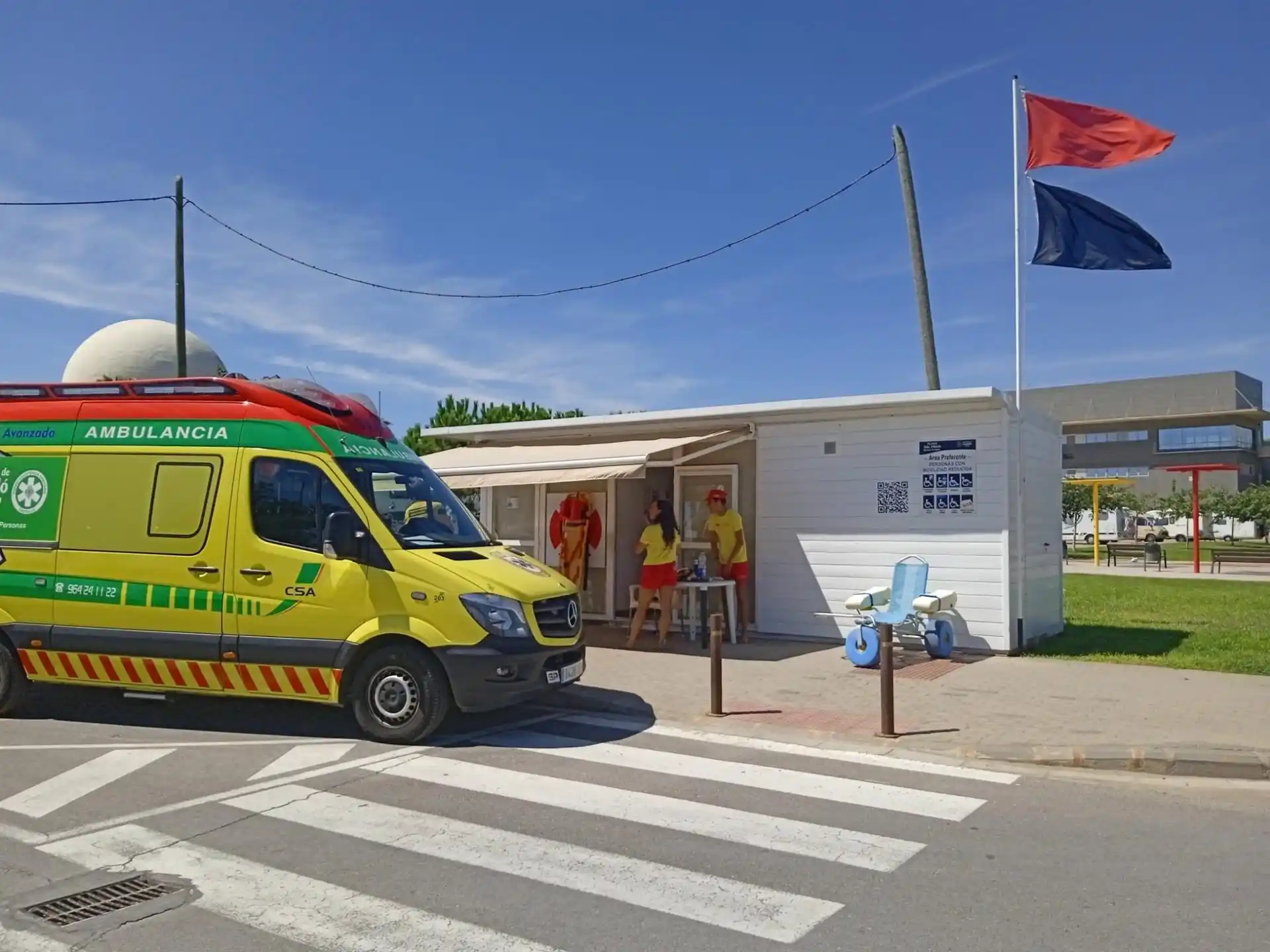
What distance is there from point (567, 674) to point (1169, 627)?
11009 millimetres

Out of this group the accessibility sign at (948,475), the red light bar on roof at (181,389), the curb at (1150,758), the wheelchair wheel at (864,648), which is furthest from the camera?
the accessibility sign at (948,475)

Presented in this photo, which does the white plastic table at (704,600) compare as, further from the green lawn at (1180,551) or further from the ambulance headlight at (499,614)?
the green lawn at (1180,551)

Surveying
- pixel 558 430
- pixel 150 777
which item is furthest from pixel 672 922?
pixel 558 430

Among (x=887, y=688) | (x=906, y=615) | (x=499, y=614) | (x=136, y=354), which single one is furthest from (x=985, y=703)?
(x=136, y=354)

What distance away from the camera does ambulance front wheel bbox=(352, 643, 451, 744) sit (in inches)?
315

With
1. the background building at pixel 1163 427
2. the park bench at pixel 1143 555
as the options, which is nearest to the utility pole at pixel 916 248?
the park bench at pixel 1143 555

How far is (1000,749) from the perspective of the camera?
777 cm

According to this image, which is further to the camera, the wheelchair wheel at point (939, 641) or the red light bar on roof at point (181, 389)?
the wheelchair wheel at point (939, 641)

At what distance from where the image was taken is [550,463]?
14.0m

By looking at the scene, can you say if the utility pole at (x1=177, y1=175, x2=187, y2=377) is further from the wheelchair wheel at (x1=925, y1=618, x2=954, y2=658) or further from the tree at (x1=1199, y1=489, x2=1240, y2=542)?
the tree at (x1=1199, y1=489, x2=1240, y2=542)

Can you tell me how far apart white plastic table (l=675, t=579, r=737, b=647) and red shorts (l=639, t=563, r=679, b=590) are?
0.27 m

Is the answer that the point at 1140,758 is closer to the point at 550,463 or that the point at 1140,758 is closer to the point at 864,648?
the point at 864,648

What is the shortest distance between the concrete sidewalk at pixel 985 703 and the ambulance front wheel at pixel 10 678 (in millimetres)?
4677

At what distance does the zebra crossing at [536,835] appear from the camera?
4551mm
